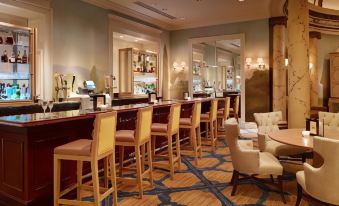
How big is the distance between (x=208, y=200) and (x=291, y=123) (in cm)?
240

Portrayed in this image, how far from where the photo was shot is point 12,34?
16.5 feet

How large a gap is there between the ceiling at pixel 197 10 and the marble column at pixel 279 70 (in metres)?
0.58

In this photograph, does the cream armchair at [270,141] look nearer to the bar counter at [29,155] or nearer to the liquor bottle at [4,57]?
the bar counter at [29,155]

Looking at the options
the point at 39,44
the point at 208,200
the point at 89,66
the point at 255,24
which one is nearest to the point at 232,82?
the point at 255,24

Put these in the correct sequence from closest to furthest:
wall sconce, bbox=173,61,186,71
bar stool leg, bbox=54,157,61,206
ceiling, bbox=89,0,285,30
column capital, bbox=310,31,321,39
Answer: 1. bar stool leg, bbox=54,157,61,206
2. ceiling, bbox=89,0,285,30
3. column capital, bbox=310,31,321,39
4. wall sconce, bbox=173,61,186,71

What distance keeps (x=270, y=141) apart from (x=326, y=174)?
2.20 meters

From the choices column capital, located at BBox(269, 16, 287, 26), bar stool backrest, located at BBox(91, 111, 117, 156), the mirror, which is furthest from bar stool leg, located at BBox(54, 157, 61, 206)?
the mirror

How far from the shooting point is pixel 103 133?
287 cm

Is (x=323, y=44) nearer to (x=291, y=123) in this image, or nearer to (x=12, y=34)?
(x=291, y=123)

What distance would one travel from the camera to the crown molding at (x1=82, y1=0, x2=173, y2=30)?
7.17 metres

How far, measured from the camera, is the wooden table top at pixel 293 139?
313cm

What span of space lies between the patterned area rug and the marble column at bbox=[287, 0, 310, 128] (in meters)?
0.92

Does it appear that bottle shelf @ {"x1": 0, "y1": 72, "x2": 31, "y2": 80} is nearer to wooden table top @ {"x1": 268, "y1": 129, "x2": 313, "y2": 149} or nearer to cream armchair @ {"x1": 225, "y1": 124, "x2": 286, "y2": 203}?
cream armchair @ {"x1": 225, "y1": 124, "x2": 286, "y2": 203}

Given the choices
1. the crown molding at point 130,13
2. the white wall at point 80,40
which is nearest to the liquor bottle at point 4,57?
the white wall at point 80,40
